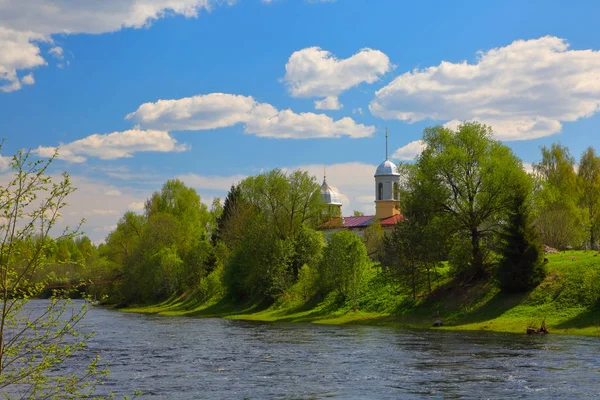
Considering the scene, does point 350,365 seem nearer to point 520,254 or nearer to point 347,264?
point 520,254

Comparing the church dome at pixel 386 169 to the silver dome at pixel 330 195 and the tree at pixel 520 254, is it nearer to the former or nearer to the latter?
the silver dome at pixel 330 195

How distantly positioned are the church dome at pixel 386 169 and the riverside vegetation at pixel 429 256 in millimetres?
30531

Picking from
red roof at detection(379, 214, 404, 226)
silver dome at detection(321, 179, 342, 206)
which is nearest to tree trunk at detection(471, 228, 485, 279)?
red roof at detection(379, 214, 404, 226)

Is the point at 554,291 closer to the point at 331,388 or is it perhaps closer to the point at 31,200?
the point at 331,388

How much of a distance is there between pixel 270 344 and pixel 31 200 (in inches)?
1459

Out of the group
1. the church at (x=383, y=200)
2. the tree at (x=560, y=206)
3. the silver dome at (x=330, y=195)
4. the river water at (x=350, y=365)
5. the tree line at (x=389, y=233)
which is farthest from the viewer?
the silver dome at (x=330, y=195)

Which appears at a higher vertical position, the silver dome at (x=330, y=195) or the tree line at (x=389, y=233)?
the silver dome at (x=330, y=195)

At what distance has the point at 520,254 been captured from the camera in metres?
60.4

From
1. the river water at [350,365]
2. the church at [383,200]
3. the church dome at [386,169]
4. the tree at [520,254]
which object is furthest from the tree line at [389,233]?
the church dome at [386,169]

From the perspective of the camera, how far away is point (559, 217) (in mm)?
84750

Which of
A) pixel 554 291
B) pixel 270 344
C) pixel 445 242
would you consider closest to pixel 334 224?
pixel 445 242

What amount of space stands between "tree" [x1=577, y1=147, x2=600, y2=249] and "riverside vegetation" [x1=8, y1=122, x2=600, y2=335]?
7.8 inches

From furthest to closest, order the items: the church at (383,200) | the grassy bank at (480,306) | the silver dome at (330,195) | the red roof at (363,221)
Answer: the silver dome at (330,195) < the church at (383,200) < the red roof at (363,221) < the grassy bank at (480,306)

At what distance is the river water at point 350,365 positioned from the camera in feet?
92.4
